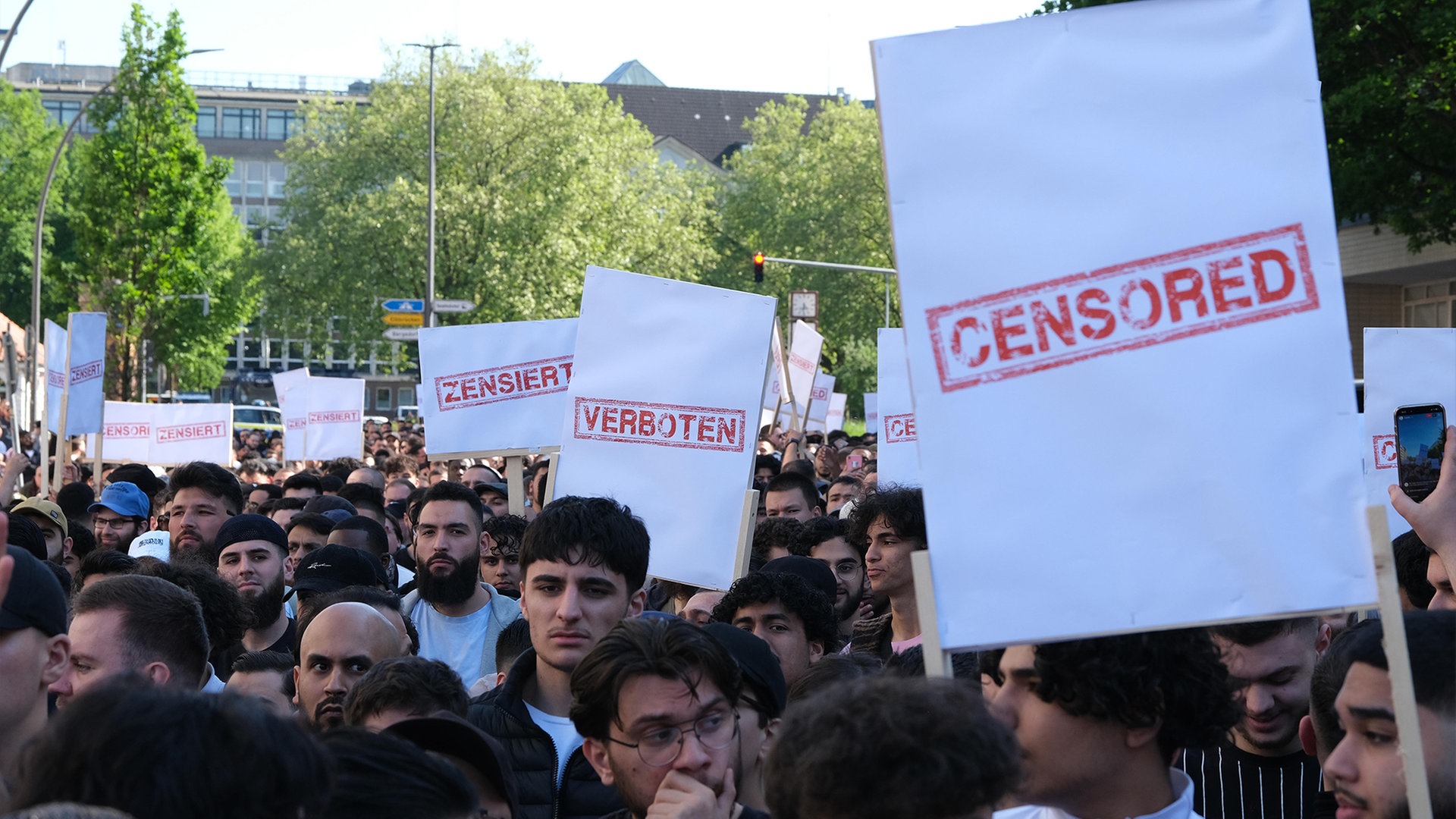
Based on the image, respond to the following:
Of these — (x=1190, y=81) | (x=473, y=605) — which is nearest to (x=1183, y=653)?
(x=1190, y=81)

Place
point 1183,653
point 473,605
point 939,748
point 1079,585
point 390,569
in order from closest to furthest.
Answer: point 939,748, point 1079,585, point 1183,653, point 473,605, point 390,569

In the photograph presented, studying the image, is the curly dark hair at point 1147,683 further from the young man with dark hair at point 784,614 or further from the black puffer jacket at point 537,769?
the young man with dark hair at point 784,614

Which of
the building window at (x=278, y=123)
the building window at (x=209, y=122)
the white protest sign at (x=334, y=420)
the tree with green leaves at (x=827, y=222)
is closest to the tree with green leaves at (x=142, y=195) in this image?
the white protest sign at (x=334, y=420)

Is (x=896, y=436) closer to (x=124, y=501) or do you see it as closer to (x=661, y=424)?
(x=661, y=424)

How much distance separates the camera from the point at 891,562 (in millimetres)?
6035

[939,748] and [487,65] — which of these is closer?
[939,748]

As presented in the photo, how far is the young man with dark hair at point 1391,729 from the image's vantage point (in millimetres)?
2775

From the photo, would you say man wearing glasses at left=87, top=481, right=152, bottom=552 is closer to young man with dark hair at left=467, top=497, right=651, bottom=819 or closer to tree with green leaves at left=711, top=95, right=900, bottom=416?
young man with dark hair at left=467, top=497, right=651, bottom=819

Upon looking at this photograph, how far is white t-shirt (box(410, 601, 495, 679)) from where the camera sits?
21.8 ft

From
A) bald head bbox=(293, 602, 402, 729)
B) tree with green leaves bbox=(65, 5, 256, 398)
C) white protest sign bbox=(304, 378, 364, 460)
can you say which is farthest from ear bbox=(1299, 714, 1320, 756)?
tree with green leaves bbox=(65, 5, 256, 398)

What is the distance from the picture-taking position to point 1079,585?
2.71 m

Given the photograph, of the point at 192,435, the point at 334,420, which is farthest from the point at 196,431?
the point at 334,420

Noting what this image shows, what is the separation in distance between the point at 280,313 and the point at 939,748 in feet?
151

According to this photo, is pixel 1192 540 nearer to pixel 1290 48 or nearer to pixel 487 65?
pixel 1290 48
